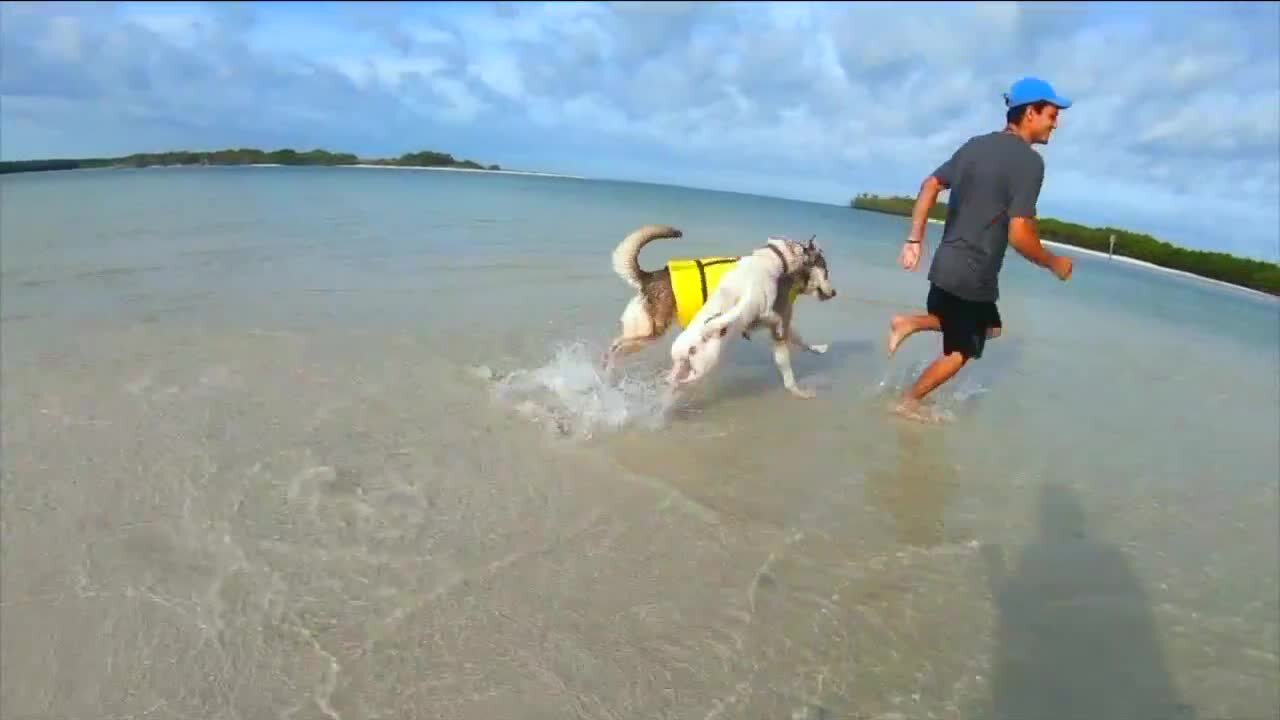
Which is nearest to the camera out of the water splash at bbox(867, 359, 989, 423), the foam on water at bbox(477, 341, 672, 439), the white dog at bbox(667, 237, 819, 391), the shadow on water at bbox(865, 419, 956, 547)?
the shadow on water at bbox(865, 419, 956, 547)

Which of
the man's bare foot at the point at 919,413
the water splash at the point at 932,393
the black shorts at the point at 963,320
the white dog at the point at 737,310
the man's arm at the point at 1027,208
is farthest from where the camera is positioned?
the water splash at the point at 932,393

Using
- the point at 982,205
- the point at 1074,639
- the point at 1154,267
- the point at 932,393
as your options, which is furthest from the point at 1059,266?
the point at 1154,267

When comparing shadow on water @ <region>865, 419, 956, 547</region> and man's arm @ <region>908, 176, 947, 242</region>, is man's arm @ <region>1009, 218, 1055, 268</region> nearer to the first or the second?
man's arm @ <region>908, 176, 947, 242</region>

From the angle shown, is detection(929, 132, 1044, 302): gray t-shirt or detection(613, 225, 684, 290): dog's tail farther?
detection(613, 225, 684, 290): dog's tail

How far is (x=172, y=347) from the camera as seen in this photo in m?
7.17

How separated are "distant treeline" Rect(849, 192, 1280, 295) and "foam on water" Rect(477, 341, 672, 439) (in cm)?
1241

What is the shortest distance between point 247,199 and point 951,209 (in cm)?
2463

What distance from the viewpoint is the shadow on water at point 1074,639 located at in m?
3.21

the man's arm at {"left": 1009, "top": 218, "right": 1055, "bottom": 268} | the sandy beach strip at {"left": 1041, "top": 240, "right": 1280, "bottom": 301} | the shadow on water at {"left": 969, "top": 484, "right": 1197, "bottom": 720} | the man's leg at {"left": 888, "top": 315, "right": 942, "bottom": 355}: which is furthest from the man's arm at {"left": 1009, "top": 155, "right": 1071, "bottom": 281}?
the sandy beach strip at {"left": 1041, "top": 240, "right": 1280, "bottom": 301}

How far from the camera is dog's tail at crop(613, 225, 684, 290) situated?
19.7 ft

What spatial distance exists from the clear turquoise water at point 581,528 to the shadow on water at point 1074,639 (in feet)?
0.07

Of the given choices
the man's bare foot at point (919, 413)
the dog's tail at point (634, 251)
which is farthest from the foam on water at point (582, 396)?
the man's bare foot at point (919, 413)

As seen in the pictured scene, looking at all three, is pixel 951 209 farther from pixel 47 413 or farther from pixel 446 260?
pixel 446 260

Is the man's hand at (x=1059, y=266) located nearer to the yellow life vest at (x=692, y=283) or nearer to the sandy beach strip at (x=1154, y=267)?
the yellow life vest at (x=692, y=283)
